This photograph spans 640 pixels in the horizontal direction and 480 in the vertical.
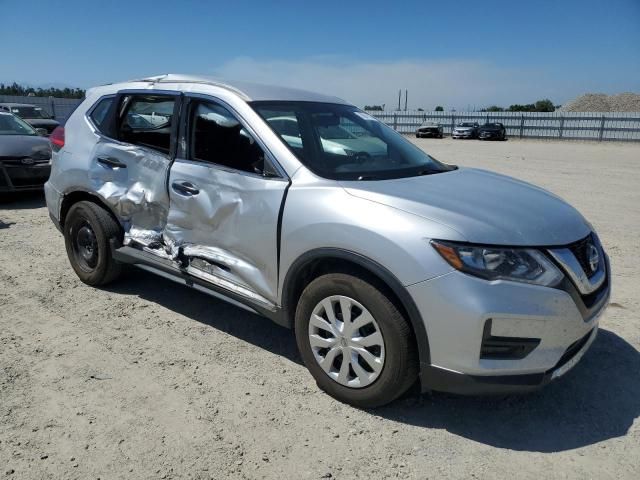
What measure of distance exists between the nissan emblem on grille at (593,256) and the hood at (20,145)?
28.3 feet

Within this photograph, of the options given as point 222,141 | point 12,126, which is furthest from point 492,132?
point 222,141

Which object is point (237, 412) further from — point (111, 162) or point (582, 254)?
point (111, 162)

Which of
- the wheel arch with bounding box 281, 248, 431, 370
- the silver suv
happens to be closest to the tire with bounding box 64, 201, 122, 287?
the silver suv

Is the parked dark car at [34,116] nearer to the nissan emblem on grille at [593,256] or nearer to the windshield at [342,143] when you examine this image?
the windshield at [342,143]

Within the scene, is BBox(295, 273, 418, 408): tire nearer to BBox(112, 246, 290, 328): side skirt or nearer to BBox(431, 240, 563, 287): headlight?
BBox(112, 246, 290, 328): side skirt

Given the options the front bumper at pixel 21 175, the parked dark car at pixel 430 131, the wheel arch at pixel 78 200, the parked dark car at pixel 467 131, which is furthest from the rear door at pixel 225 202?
the parked dark car at pixel 430 131

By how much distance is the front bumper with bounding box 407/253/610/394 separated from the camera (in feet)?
8.04

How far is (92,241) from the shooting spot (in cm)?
456

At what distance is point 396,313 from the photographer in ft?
8.70

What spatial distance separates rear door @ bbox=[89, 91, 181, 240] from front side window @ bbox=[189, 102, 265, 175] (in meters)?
0.21

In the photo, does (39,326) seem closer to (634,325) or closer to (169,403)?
(169,403)

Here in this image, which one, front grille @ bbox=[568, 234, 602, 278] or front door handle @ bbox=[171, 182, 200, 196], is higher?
front door handle @ bbox=[171, 182, 200, 196]

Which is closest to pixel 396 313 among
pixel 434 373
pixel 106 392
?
pixel 434 373

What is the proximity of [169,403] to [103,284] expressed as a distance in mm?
2084
